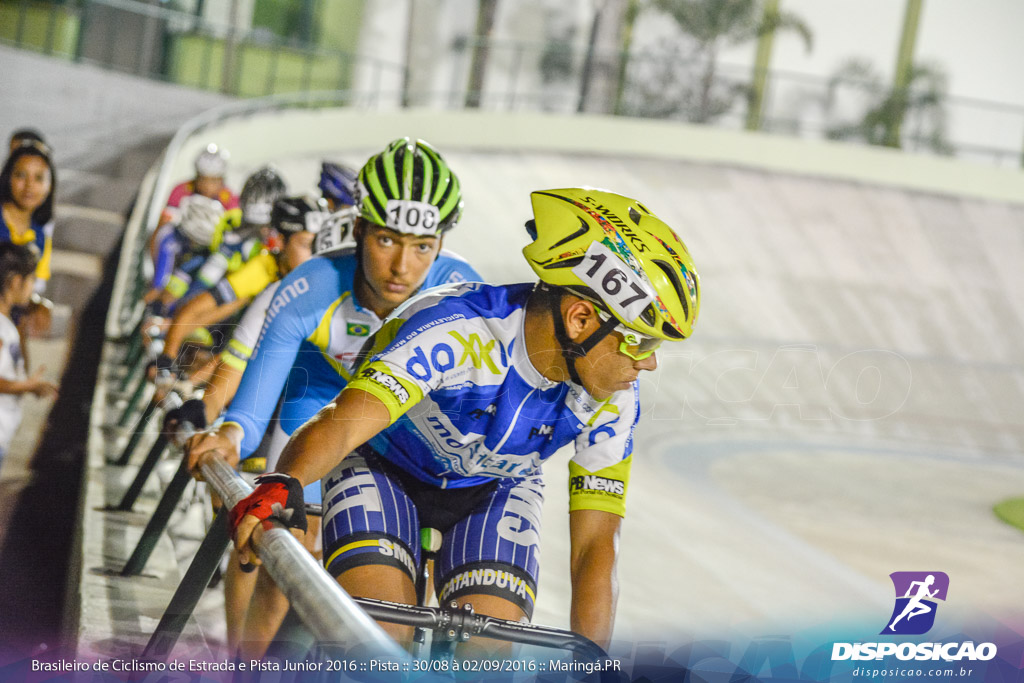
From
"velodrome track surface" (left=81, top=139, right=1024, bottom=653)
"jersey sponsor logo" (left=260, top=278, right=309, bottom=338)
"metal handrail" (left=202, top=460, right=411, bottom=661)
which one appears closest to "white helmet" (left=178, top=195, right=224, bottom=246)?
"velodrome track surface" (left=81, top=139, right=1024, bottom=653)

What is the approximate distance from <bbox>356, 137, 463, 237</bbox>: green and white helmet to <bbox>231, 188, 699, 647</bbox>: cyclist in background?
483 millimetres

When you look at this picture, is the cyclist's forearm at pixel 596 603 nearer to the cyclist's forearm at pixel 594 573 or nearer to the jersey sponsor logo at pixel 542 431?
the cyclist's forearm at pixel 594 573

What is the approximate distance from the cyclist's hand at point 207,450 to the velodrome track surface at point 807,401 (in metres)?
0.85

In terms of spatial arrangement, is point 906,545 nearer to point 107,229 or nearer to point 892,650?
point 892,650

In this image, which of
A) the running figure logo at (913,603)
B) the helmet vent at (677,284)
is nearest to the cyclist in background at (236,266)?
the helmet vent at (677,284)

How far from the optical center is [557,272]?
6.62 ft

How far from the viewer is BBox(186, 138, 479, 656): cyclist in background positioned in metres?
2.73

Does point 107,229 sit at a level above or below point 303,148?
below

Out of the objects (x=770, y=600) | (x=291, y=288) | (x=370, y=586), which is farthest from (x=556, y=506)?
(x=370, y=586)

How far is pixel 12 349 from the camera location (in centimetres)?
318

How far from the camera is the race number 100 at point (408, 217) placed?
273cm

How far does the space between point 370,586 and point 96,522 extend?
1.81m

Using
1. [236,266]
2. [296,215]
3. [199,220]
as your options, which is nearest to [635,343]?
[296,215]

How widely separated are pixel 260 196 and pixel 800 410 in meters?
3.83
